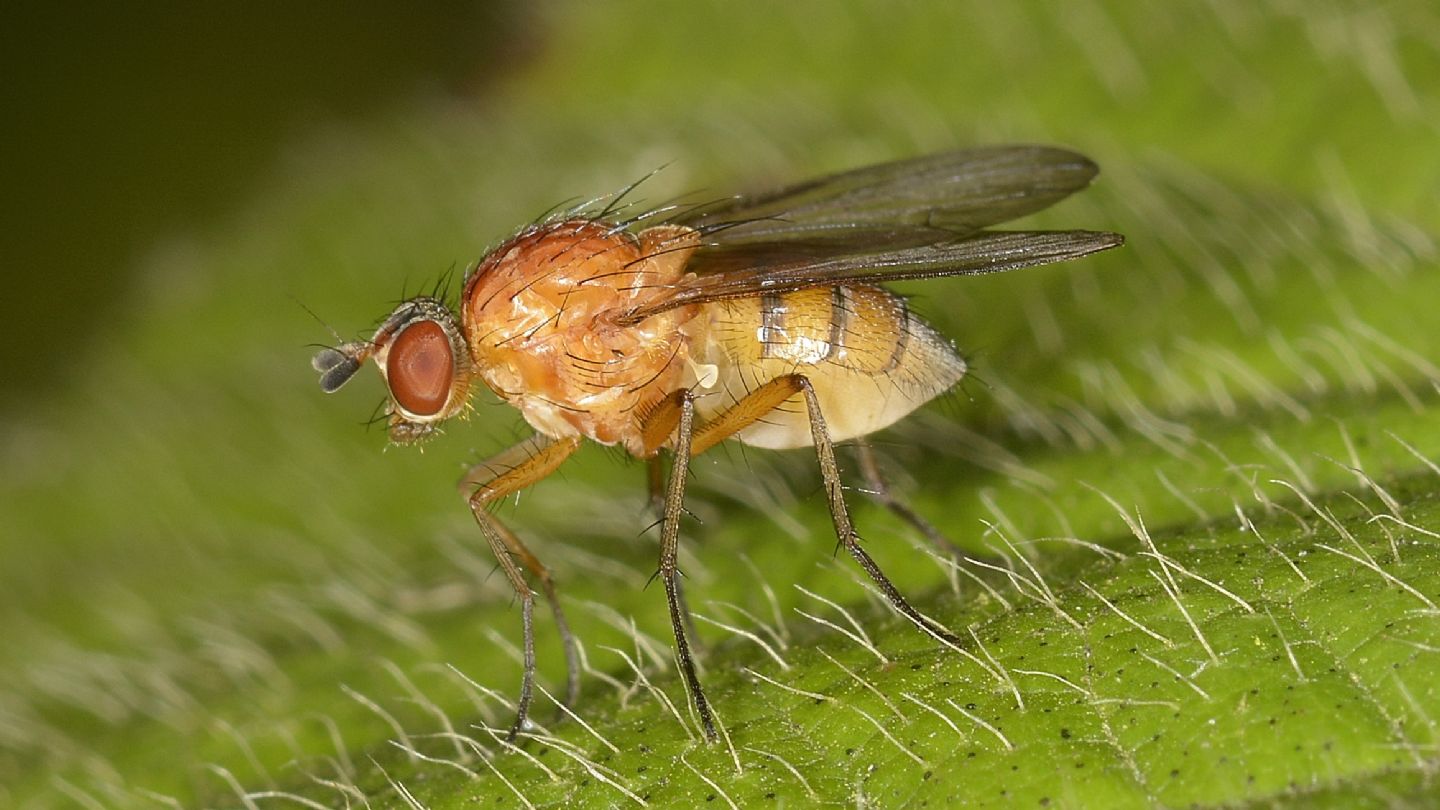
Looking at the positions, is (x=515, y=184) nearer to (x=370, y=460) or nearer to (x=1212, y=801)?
(x=370, y=460)

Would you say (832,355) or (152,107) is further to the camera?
(152,107)

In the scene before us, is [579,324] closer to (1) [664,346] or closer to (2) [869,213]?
(1) [664,346]

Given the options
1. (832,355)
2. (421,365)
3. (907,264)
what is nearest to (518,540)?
(421,365)

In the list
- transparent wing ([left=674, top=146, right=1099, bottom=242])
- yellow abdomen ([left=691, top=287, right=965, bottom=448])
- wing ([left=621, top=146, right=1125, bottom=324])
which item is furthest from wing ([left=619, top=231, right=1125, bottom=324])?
transparent wing ([left=674, top=146, right=1099, bottom=242])

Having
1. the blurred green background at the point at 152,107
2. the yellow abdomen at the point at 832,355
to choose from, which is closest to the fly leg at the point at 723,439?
the yellow abdomen at the point at 832,355

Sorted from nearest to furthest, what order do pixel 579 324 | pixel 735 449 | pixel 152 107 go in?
pixel 579 324
pixel 735 449
pixel 152 107

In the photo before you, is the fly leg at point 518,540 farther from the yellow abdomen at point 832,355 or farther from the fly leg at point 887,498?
the fly leg at point 887,498
